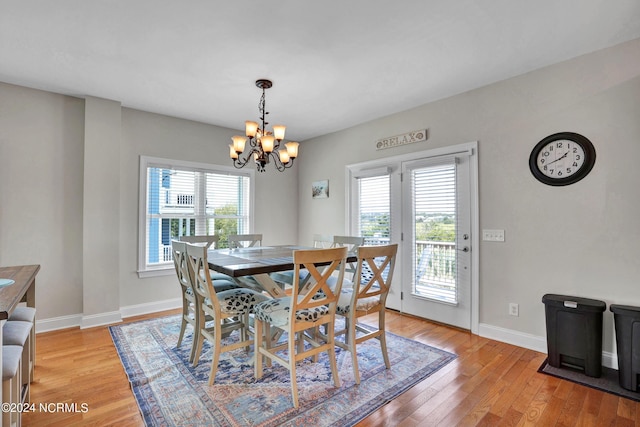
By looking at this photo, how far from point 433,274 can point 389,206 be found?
3.32ft

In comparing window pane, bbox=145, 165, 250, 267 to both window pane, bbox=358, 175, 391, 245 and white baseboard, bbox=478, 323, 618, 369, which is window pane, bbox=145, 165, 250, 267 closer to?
window pane, bbox=358, 175, 391, 245

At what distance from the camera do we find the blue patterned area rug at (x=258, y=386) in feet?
6.20

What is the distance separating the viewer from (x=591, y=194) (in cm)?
257

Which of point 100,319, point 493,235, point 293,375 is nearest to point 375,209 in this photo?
point 493,235

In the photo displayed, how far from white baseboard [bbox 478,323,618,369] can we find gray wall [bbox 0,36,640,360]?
0.07 feet

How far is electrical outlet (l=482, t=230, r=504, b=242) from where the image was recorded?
309 centimetres

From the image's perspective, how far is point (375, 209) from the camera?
4277 mm

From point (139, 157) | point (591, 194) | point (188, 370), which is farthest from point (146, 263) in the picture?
point (591, 194)

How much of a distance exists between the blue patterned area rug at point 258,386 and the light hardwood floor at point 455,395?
95 millimetres

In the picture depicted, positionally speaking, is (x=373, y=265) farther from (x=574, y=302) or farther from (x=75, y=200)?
(x=75, y=200)

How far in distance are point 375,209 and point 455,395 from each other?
251 centimetres

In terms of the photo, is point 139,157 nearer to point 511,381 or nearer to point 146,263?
point 146,263

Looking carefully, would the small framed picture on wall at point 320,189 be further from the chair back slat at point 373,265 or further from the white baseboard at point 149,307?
the chair back slat at point 373,265

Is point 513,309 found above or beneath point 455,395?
above
